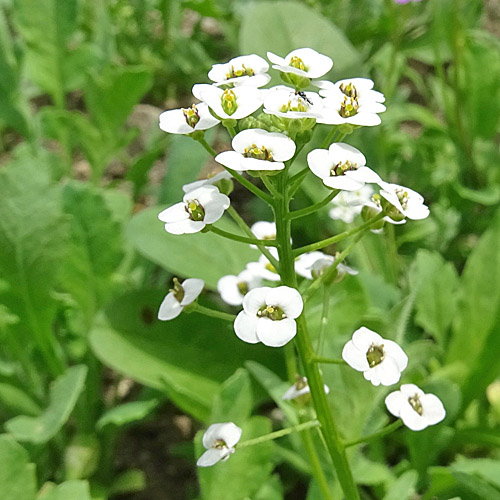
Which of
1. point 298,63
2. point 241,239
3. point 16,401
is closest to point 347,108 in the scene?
point 298,63

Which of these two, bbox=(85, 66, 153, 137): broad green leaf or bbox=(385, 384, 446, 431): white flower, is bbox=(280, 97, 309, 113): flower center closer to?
bbox=(385, 384, 446, 431): white flower

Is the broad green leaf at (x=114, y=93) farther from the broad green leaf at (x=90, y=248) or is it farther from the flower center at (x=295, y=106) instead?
the flower center at (x=295, y=106)

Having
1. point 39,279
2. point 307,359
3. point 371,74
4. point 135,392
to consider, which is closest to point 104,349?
point 39,279

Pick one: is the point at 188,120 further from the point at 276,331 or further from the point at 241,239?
the point at 276,331

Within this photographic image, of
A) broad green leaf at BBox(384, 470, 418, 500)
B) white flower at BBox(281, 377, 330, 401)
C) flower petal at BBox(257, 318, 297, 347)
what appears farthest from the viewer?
broad green leaf at BBox(384, 470, 418, 500)

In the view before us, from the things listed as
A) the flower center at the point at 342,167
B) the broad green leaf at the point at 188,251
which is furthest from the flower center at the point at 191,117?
the broad green leaf at the point at 188,251

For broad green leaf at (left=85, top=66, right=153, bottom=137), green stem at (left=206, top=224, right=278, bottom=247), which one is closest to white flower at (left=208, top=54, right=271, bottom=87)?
green stem at (left=206, top=224, right=278, bottom=247)

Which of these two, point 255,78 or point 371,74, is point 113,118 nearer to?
point 371,74

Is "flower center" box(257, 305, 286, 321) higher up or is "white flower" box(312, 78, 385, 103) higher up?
"white flower" box(312, 78, 385, 103)
